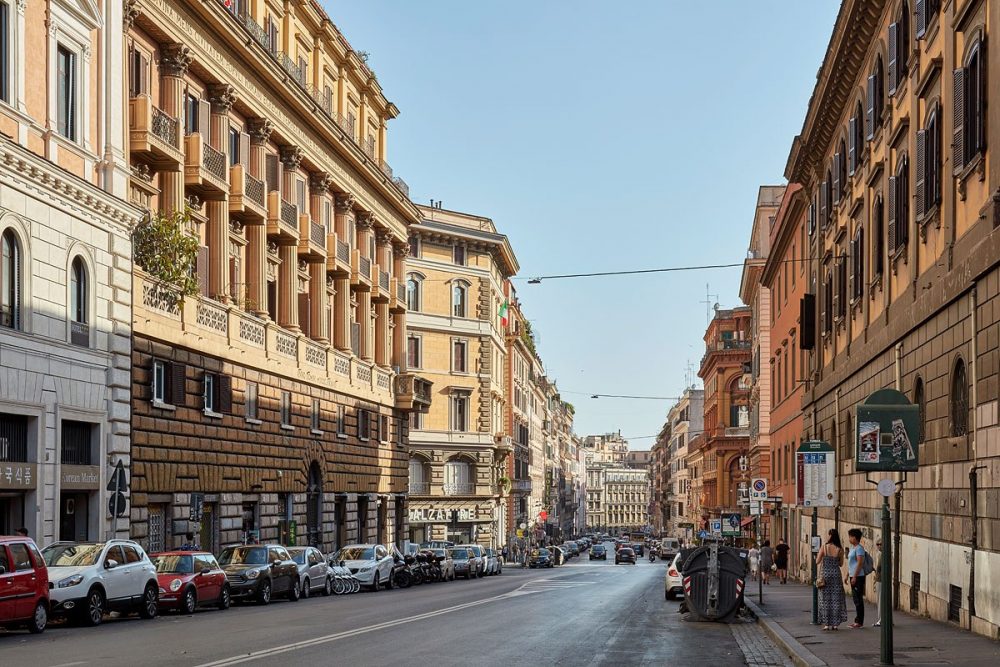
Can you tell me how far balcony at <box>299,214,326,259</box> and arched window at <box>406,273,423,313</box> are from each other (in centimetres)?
3149

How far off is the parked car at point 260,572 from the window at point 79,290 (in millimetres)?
6486

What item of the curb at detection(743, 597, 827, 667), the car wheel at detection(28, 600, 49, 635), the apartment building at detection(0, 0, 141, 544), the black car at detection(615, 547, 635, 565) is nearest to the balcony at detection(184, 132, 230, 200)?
the apartment building at detection(0, 0, 141, 544)

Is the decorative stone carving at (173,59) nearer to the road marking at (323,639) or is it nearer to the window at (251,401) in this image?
the window at (251,401)

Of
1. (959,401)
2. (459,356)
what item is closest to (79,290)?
(959,401)

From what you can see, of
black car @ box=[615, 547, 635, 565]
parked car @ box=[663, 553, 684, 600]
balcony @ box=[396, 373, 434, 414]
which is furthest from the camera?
black car @ box=[615, 547, 635, 565]

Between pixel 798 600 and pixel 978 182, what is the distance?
51.6ft

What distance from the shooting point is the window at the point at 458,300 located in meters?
84.1

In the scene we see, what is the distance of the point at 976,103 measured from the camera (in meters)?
19.7

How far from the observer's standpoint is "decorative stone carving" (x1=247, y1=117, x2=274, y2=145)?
4356cm

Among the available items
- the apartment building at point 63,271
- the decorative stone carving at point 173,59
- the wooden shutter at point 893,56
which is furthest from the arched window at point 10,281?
the wooden shutter at point 893,56

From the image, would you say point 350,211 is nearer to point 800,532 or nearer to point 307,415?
point 307,415

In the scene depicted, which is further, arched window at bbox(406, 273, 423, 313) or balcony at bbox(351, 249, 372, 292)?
arched window at bbox(406, 273, 423, 313)

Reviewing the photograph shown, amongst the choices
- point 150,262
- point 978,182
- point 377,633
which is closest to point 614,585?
point 150,262

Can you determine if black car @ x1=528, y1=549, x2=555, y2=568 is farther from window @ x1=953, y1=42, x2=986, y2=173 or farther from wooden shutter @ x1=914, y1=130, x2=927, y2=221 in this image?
window @ x1=953, y1=42, x2=986, y2=173
